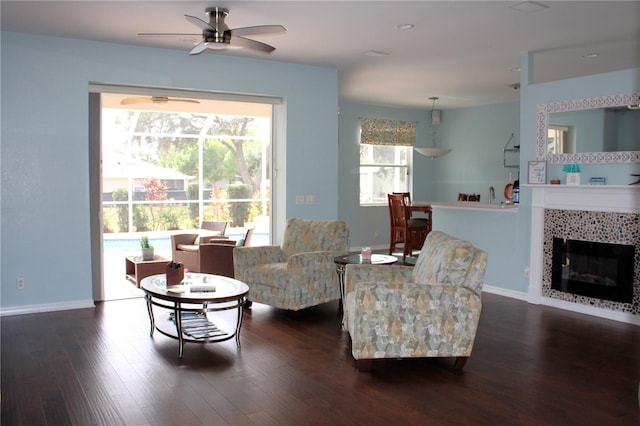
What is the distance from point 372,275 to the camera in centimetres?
444

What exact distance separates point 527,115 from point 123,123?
328 inches

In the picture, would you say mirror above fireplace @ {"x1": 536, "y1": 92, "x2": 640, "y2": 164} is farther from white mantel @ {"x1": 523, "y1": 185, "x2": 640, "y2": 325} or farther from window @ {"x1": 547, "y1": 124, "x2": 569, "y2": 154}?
white mantel @ {"x1": 523, "y1": 185, "x2": 640, "y2": 325}

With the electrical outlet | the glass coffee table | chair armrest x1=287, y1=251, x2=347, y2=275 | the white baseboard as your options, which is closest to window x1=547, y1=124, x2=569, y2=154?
chair armrest x1=287, y1=251, x2=347, y2=275

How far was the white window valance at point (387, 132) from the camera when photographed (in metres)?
9.70

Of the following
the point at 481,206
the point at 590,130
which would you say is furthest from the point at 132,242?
the point at 590,130

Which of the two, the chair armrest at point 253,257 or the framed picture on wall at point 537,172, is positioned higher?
the framed picture on wall at point 537,172

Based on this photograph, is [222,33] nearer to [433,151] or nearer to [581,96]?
[581,96]

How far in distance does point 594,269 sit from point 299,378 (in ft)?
11.2

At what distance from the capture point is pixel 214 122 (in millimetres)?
11719

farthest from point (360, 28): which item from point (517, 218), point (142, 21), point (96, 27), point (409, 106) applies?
point (409, 106)

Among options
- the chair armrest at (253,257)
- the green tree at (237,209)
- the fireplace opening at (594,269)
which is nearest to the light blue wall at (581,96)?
the fireplace opening at (594,269)

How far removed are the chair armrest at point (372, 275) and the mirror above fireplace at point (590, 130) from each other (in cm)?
232

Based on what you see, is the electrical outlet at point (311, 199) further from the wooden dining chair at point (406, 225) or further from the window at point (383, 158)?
the window at point (383, 158)

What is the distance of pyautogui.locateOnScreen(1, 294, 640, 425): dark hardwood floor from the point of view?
9.93 feet
